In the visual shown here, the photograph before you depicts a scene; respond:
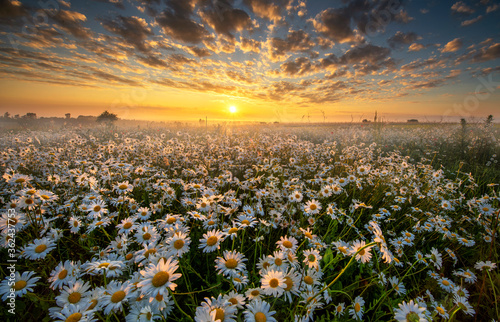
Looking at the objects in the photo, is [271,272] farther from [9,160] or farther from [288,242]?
[9,160]

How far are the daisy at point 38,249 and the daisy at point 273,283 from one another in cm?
211

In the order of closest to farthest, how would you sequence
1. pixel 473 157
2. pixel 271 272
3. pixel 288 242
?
1. pixel 271 272
2. pixel 288 242
3. pixel 473 157

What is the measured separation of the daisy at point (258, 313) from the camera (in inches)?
49.8

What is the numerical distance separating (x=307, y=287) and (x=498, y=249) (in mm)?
4135

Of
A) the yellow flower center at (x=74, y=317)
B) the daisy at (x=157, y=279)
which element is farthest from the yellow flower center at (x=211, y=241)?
the yellow flower center at (x=74, y=317)

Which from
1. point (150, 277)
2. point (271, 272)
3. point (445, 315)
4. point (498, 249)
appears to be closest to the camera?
point (150, 277)

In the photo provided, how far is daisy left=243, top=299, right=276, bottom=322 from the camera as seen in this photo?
1264 mm

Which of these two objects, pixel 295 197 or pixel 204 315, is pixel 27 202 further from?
pixel 295 197

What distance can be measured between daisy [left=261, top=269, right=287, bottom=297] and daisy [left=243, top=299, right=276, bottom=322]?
86 millimetres

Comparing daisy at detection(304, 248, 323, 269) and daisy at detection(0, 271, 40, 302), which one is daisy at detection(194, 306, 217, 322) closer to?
daisy at detection(304, 248, 323, 269)

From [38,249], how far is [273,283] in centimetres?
237

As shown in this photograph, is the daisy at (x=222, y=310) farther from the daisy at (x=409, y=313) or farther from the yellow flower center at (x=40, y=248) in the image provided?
the yellow flower center at (x=40, y=248)

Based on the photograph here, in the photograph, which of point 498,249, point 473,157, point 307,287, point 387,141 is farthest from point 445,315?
point 387,141

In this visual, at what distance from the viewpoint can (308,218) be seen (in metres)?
3.26
